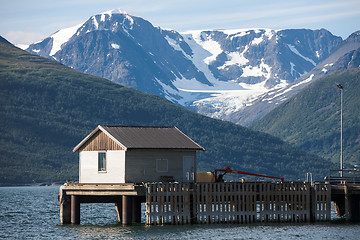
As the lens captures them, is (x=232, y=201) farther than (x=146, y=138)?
No

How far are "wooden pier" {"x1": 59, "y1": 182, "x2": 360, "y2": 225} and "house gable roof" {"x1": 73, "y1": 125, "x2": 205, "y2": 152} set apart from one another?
4999 mm

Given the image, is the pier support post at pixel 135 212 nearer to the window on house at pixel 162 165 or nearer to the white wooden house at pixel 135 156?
the white wooden house at pixel 135 156

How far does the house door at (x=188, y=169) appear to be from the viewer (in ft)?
274

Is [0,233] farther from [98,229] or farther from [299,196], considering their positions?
[299,196]

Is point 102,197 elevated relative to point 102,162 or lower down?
lower down

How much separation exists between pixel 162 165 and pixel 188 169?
11.2 ft

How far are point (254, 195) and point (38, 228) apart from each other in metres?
27.5

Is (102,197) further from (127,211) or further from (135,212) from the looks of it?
(127,211)

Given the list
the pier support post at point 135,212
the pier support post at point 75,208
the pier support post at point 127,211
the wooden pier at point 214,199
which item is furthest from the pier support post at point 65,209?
the pier support post at point 127,211

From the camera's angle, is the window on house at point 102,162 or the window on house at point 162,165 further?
the window on house at point 102,162

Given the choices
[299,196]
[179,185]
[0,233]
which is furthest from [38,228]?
[299,196]

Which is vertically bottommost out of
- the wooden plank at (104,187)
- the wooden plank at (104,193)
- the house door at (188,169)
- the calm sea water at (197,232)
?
the calm sea water at (197,232)

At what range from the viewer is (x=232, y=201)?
80438 millimetres

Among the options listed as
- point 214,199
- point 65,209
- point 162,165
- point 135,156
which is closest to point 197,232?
point 214,199
